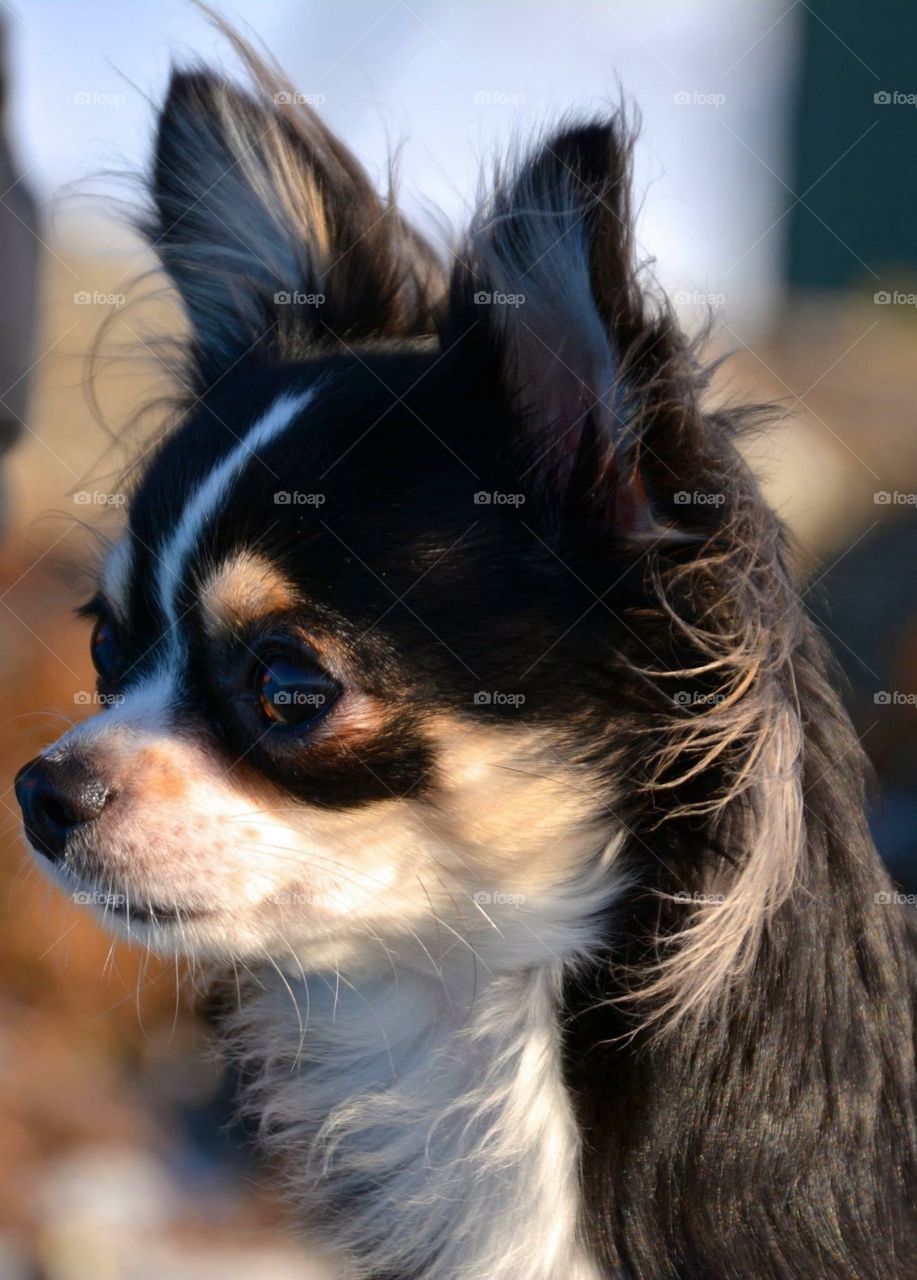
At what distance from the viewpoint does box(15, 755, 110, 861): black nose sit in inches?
46.1

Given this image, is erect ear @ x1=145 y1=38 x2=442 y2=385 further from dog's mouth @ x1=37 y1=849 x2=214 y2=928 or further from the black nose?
dog's mouth @ x1=37 y1=849 x2=214 y2=928

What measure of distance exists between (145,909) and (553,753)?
0.53m

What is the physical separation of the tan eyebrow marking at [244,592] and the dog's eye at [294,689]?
0.06 meters

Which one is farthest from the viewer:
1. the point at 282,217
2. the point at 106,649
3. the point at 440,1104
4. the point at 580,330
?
the point at 282,217

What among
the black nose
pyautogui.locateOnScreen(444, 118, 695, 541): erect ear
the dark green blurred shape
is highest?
the dark green blurred shape

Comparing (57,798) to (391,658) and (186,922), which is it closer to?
(186,922)

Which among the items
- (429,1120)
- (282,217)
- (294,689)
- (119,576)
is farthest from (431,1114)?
(282,217)

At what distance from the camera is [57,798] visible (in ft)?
3.90

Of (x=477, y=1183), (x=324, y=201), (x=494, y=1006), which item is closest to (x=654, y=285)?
(x=324, y=201)

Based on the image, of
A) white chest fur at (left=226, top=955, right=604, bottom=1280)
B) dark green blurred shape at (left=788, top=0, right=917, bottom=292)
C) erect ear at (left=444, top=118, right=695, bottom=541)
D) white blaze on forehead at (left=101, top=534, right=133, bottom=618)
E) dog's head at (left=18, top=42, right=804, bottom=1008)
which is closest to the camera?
erect ear at (left=444, top=118, right=695, bottom=541)

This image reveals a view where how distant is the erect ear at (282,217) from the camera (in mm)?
1491

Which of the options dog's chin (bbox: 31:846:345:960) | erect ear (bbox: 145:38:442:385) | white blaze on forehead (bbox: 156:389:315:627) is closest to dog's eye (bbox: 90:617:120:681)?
white blaze on forehead (bbox: 156:389:315:627)

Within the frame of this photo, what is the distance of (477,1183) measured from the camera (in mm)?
1273

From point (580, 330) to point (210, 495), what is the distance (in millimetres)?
497
